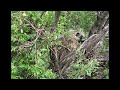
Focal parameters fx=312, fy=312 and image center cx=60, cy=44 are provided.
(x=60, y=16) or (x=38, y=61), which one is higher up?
(x=60, y=16)

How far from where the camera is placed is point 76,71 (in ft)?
9.68

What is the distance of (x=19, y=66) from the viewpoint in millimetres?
2912

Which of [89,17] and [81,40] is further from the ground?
[89,17]
